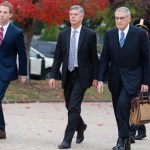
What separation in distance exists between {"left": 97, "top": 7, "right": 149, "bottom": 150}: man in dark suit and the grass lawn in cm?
735

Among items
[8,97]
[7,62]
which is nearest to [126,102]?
[7,62]

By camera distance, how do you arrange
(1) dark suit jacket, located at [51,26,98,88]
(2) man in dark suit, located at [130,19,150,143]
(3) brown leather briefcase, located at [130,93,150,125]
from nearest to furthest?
(3) brown leather briefcase, located at [130,93,150,125]
(1) dark suit jacket, located at [51,26,98,88]
(2) man in dark suit, located at [130,19,150,143]

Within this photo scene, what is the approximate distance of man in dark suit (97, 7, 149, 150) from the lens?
8453 millimetres

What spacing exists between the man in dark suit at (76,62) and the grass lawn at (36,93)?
6.90 metres

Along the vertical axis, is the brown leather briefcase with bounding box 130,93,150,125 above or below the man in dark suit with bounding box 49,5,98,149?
below

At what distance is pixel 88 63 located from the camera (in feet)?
29.0

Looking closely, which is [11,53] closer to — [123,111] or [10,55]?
[10,55]

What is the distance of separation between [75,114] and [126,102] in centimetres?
73

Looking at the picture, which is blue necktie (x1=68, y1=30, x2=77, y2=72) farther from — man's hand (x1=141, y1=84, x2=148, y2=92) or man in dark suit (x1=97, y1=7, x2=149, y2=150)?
man's hand (x1=141, y1=84, x2=148, y2=92)

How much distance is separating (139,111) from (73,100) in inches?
36.4

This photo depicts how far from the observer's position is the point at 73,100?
868cm

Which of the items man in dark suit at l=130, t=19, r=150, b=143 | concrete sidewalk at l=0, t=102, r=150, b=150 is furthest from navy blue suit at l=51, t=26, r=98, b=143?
man in dark suit at l=130, t=19, r=150, b=143

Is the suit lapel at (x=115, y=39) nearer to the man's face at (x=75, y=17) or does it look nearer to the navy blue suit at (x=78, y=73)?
the navy blue suit at (x=78, y=73)

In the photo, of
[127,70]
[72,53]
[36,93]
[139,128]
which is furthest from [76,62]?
[36,93]
